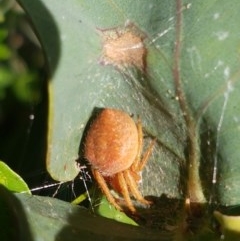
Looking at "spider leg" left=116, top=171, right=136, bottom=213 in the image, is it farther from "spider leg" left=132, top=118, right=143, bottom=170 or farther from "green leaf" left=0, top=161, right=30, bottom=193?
"green leaf" left=0, top=161, right=30, bottom=193

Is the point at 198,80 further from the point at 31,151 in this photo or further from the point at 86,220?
the point at 31,151

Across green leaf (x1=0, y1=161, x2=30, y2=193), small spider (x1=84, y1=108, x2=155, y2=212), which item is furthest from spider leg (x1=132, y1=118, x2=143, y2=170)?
green leaf (x1=0, y1=161, x2=30, y2=193)

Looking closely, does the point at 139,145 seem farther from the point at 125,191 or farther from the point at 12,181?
the point at 12,181

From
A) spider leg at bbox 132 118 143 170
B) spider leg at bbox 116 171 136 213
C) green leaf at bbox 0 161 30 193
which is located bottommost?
spider leg at bbox 116 171 136 213

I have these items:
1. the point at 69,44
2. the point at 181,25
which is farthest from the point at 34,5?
the point at 181,25

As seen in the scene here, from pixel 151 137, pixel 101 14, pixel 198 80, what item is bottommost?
pixel 151 137

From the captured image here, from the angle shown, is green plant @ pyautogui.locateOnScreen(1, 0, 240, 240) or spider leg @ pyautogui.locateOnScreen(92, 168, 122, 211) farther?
spider leg @ pyautogui.locateOnScreen(92, 168, 122, 211)

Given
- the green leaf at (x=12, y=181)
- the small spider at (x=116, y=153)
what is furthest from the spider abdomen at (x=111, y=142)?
the green leaf at (x=12, y=181)
